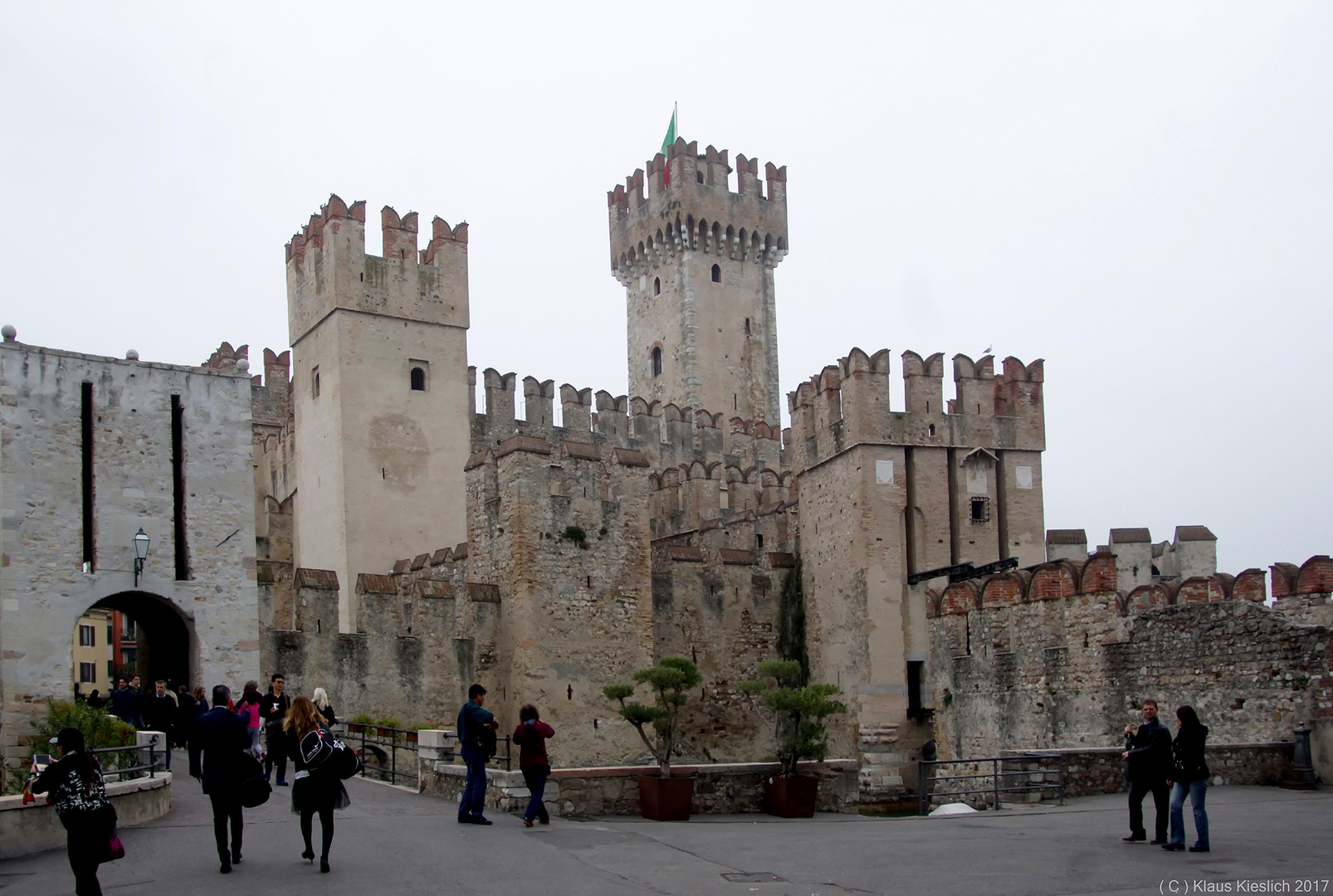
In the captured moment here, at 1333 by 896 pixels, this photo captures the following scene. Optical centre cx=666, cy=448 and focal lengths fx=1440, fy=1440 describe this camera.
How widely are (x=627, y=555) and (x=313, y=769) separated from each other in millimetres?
17772

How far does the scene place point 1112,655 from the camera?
80.3ft

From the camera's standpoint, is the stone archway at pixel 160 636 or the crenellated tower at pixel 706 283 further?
the crenellated tower at pixel 706 283

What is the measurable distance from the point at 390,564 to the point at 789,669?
1496 cm

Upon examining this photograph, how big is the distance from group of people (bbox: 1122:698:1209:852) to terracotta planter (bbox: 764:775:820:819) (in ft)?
23.6

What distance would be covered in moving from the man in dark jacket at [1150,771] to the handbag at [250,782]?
8.29 m

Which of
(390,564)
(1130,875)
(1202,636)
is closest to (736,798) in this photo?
(1202,636)

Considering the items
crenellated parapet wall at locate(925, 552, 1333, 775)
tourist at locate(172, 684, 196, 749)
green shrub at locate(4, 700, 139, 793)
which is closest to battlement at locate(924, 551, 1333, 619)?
crenellated parapet wall at locate(925, 552, 1333, 775)

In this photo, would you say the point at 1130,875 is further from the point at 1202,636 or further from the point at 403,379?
the point at 403,379

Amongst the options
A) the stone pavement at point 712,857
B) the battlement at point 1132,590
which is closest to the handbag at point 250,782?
the stone pavement at point 712,857

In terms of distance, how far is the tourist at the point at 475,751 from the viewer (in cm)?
1655

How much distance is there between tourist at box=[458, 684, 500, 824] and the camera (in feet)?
54.3

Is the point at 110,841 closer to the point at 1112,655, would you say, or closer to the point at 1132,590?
the point at 1112,655

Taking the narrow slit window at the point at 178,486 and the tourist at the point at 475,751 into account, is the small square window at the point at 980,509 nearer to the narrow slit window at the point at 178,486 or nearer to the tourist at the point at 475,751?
the narrow slit window at the point at 178,486

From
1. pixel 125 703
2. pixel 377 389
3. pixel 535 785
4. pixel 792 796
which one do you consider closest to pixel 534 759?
pixel 535 785
